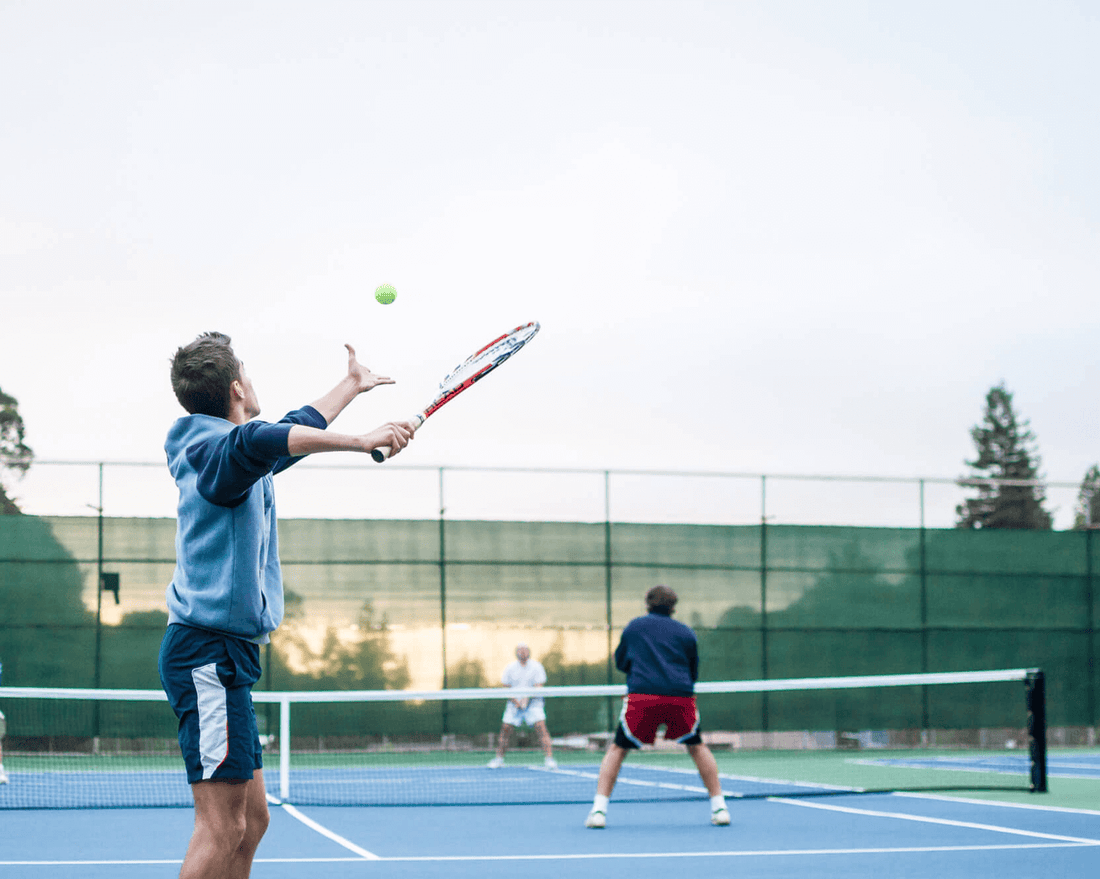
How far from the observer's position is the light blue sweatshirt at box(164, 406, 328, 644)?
A: 10.6 feet

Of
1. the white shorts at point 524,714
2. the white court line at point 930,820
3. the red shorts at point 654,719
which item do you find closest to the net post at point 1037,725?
the white court line at point 930,820

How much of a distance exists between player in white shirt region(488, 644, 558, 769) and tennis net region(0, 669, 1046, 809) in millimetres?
294

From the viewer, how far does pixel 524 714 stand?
14133mm

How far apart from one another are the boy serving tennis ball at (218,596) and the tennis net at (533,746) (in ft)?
20.0

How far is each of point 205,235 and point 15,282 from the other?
7605 mm

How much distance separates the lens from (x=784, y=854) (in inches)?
257

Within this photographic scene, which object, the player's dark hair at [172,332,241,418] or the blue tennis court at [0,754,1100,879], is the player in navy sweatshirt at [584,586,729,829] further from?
the player's dark hair at [172,332,241,418]

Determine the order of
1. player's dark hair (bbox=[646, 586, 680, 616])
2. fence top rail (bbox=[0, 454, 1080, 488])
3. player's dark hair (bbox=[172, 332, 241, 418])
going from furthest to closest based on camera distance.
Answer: fence top rail (bbox=[0, 454, 1080, 488]), player's dark hair (bbox=[646, 586, 680, 616]), player's dark hair (bbox=[172, 332, 241, 418])

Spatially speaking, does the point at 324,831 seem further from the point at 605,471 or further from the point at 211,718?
the point at 605,471

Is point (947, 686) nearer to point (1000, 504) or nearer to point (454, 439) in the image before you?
point (454, 439)

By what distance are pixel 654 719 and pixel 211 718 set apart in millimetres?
4760

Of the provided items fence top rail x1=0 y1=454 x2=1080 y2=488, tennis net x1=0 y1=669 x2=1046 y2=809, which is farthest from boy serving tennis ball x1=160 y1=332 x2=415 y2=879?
fence top rail x1=0 y1=454 x2=1080 y2=488

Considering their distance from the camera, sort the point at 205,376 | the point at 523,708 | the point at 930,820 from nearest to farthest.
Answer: the point at 205,376 → the point at 930,820 → the point at 523,708

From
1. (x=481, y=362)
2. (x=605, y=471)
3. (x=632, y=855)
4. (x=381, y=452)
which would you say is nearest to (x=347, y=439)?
(x=381, y=452)
